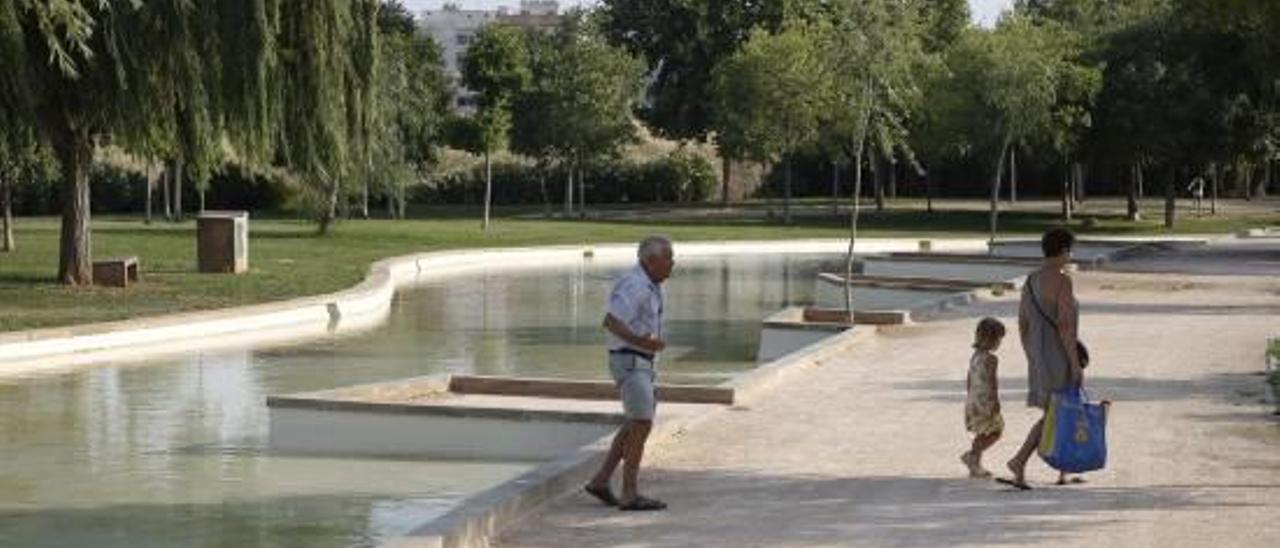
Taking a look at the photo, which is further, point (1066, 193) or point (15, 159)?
point (1066, 193)

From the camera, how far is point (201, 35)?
26531mm

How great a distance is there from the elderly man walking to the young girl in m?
2.08

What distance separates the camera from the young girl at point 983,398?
35.1 feet

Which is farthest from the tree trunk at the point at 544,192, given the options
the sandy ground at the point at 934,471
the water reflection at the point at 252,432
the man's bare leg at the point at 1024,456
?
the man's bare leg at the point at 1024,456

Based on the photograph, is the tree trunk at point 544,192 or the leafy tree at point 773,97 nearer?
the leafy tree at point 773,97

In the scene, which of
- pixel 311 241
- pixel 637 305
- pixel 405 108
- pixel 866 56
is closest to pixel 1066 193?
pixel 405 108

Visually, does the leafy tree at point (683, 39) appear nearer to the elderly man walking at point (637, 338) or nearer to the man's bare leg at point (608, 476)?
the man's bare leg at point (608, 476)

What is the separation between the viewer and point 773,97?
63062mm

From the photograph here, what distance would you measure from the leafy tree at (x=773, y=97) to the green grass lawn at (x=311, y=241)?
2844 mm

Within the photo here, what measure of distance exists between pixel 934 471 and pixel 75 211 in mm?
19607

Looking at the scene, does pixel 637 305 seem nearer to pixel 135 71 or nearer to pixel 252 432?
pixel 252 432

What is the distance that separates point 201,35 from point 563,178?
51.7m

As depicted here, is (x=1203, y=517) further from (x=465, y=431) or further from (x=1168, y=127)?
(x=1168, y=127)

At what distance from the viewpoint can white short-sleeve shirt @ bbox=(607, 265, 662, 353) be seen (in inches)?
375
